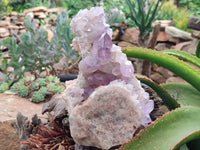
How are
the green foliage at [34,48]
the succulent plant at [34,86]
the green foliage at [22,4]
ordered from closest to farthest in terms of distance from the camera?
the succulent plant at [34,86], the green foliage at [34,48], the green foliage at [22,4]

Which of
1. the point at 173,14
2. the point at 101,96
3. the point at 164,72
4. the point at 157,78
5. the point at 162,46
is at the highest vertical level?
the point at 101,96

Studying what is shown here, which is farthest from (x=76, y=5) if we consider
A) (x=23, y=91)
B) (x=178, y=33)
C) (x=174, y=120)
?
(x=174, y=120)

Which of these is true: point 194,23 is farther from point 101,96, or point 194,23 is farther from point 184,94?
point 101,96

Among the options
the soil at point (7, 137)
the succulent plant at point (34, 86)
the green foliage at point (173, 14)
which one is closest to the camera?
the soil at point (7, 137)

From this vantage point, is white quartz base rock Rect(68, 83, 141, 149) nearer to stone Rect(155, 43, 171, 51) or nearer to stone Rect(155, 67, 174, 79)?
stone Rect(155, 67, 174, 79)

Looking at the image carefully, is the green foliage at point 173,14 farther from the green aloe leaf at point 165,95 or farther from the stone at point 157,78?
the green aloe leaf at point 165,95

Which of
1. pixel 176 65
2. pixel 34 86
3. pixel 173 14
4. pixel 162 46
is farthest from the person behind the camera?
pixel 173 14

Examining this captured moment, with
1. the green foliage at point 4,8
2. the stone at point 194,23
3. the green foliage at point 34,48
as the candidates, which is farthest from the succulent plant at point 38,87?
the green foliage at point 4,8
